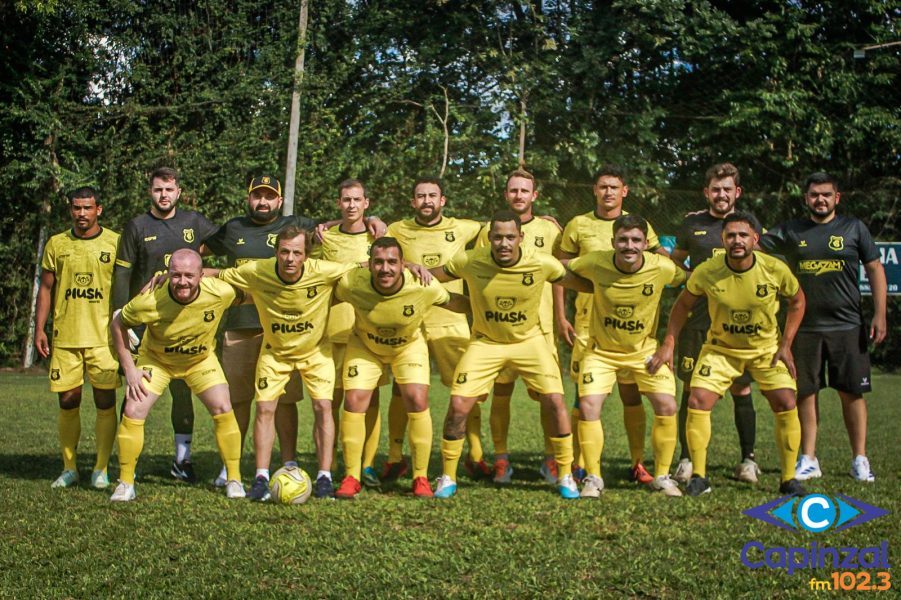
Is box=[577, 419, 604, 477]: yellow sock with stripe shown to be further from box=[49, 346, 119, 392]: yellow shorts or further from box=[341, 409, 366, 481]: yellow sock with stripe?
box=[49, 346, 119, 392]: yellow shorts

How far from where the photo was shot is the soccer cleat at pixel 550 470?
6.96 meters

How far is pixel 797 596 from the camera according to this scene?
13.5 feet

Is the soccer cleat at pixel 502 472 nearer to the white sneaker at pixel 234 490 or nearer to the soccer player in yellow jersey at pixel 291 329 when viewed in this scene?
the soccer player in yellow jersey at pixel 291 329

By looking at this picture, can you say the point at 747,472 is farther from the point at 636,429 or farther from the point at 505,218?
the point at 505,218

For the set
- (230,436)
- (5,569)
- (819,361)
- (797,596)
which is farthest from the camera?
(819,361)

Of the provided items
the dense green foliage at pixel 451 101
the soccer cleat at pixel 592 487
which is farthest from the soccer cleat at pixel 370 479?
the dense green foliage at pixel 451 101

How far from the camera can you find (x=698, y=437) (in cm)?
636

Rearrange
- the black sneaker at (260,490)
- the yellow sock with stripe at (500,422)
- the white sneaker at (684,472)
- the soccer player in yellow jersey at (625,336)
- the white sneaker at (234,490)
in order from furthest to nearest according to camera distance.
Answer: the yellow sock with stripe at (500,422), the white sneaker at (684,472), the soccer player in yellow jersey at (625,336), the white sneaker at (234,490), the black sneaker at (260,490)

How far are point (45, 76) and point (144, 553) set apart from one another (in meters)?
14.8

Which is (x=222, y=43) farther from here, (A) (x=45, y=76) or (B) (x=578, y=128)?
(B) (x=578, y=128)

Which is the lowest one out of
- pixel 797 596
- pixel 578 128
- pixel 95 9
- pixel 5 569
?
pixel 5 569

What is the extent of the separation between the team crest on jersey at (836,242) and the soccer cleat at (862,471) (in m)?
1.46

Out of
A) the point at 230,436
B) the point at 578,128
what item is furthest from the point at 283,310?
the point at 578,128

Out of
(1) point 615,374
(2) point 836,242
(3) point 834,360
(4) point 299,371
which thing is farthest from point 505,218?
(3) point 834,360
